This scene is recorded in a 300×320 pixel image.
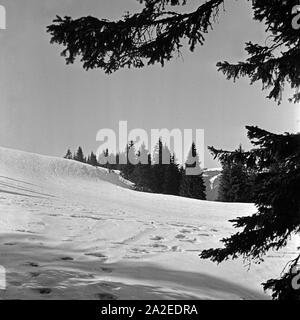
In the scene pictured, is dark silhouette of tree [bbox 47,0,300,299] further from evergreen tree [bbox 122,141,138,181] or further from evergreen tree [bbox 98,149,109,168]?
evergreen tree [bbox 98,149,109,168]

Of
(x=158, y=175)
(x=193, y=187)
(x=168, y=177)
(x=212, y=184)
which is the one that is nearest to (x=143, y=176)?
(x=158, y=175)

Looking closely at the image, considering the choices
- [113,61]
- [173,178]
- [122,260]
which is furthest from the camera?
[173,178]

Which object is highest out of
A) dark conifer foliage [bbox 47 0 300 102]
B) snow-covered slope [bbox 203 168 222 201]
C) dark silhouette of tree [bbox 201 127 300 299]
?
dark conifer foliage [bbox 47 0 300 102]

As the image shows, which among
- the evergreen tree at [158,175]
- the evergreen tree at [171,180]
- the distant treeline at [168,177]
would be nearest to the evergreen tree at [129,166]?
the distant treeline at [168,177]

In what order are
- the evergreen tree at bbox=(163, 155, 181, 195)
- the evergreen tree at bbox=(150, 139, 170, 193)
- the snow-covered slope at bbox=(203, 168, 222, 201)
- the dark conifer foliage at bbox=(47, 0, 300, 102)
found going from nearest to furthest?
the dark conifer foliage at bbox=(47, 0, 300, 102)
the evergreen tree at bbox=(163, 155, 181, 195)
the evergreen tree at bbox=(150, 139, 170, 193)
the snow-covered slope at bbox=(203, 168, 222, 201)

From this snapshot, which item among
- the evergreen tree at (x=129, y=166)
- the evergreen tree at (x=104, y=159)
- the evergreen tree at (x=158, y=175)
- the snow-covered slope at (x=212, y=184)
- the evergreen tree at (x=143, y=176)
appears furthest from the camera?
the snow-covered slope at (x=212, y=184)

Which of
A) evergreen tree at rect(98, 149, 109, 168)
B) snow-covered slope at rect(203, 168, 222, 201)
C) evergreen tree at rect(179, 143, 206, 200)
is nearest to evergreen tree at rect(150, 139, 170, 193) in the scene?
evergreen tree at rect(179, 143, 206, 200)

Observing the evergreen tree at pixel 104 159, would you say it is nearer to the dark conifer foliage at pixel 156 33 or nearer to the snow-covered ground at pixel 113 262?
the snow-covered ground at pixel 113 262

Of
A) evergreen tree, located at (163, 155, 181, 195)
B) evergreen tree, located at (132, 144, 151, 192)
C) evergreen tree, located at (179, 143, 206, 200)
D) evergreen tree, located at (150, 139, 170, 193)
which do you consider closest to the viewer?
evergreen tree, located at (179, 143, 206, 200)

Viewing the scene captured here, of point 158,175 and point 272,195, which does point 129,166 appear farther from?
point 272,195

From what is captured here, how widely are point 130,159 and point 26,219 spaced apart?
198 feet

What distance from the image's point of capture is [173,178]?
189ft
